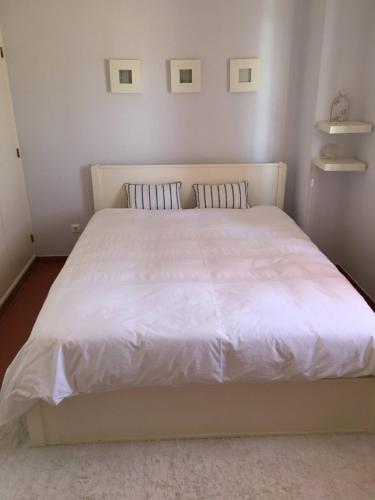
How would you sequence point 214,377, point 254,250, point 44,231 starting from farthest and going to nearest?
point 44,231
point 254,250
point 214,377

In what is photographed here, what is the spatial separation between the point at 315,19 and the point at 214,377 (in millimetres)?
2729

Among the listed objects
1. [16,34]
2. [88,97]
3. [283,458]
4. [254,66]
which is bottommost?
[283,458]

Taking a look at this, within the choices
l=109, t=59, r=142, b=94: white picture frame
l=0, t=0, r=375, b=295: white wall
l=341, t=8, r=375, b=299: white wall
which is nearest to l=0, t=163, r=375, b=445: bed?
l=341, t=8, r=375, b=299: white wall

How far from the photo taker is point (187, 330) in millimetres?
1674

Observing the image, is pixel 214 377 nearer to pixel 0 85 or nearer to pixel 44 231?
pixel 44 231

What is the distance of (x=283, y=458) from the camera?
5.71ft

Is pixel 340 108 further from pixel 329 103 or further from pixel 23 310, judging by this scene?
pixel 23 310

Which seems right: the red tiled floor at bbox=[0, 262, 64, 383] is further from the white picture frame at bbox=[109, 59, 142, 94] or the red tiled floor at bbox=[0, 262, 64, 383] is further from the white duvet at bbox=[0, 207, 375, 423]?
the white picture frame at bbox=[109, 59, 142, 94]

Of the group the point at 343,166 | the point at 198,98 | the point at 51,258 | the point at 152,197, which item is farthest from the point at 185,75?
the point at 51,258

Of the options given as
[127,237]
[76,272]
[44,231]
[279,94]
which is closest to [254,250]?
[127,237]

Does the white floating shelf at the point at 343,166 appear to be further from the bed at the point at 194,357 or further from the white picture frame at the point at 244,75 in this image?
the bed at the point at 194,357

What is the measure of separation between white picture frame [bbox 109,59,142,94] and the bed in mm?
1746

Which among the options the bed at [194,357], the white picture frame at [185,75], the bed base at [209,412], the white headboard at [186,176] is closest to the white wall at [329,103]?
the white headboard at [186,176]

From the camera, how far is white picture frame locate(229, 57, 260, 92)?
3.12m
